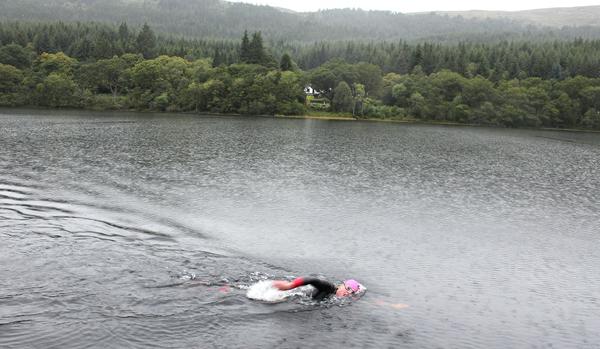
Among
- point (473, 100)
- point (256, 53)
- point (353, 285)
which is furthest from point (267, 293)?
point (256, 53)

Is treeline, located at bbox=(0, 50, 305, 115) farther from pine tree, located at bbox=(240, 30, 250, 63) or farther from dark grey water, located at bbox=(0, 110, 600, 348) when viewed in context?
dark grey water, located at bbox=(0, 110, 600, 348)

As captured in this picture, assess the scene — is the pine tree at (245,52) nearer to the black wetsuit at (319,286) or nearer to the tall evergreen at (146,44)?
the tall evergreen at (146,44)

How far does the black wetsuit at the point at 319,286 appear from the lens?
19.7m

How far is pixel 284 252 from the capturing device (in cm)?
2597

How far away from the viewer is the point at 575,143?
9938cm

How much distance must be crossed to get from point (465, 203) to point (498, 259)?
1277 centimetres

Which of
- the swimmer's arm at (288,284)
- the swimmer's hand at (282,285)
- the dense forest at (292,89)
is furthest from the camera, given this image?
the dense forest at (292,89)

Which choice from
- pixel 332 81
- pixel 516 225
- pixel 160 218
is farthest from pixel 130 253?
pixel 332 81

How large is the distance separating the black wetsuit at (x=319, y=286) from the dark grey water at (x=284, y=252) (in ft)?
1.87

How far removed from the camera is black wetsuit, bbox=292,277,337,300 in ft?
64.6

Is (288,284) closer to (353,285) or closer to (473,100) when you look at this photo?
(353,285)

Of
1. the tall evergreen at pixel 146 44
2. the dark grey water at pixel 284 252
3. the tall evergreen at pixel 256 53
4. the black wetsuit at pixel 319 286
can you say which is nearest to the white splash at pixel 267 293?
the dark grey water at pixel 284 252

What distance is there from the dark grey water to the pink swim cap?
0.61 metres

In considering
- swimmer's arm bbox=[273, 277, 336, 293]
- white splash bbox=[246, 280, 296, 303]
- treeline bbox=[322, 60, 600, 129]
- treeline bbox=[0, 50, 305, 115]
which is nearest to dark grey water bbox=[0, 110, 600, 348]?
white splash bbox=[246, 280, 296, 303]
